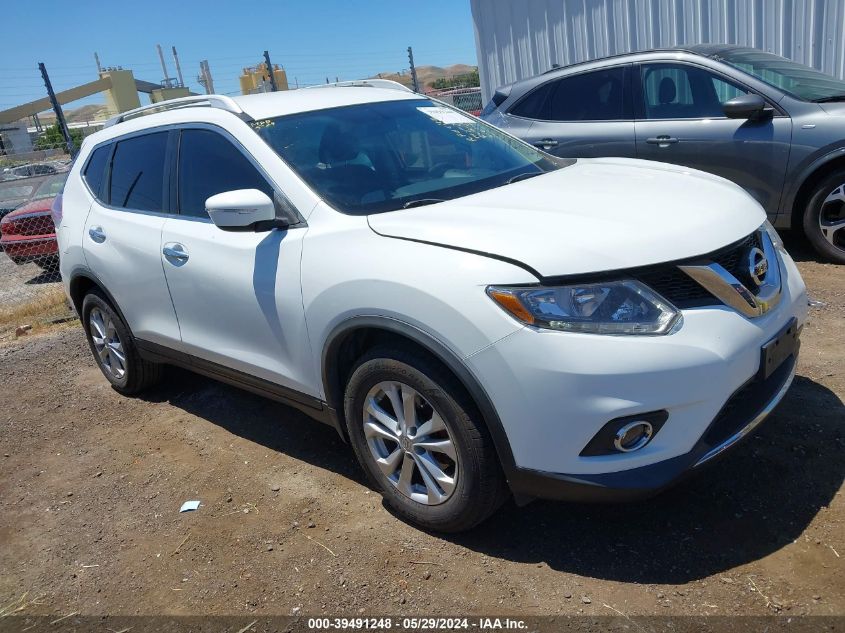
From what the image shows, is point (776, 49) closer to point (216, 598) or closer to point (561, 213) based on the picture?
point (561, 213)

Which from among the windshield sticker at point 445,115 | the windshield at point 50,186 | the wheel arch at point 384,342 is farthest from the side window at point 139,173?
the windshield at point 50,186

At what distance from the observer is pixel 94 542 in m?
3.45

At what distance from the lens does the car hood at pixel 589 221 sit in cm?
248

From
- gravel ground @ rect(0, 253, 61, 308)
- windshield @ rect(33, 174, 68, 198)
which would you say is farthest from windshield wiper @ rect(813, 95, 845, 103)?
windshield @ rect(33, 174, 68, 198)

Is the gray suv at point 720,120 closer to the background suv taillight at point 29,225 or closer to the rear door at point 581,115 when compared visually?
the rear door at point 581,115

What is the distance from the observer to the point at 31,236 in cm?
1030

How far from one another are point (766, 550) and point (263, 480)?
7.67 ft

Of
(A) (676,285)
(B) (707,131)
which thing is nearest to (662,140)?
(B) (707,131)

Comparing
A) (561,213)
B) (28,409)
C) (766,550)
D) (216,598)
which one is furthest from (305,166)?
(28,409)

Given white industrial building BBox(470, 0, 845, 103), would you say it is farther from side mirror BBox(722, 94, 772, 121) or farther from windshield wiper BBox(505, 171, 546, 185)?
windshield wiper BBox(505, 171, 546, 185)

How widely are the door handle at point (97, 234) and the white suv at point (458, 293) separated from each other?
38cm

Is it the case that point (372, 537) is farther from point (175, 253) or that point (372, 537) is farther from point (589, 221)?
point (175, 253)

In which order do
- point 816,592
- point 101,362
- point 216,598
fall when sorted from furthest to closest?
point 101,362
point 216,598
point 816,592

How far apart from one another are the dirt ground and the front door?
621 millimetres
